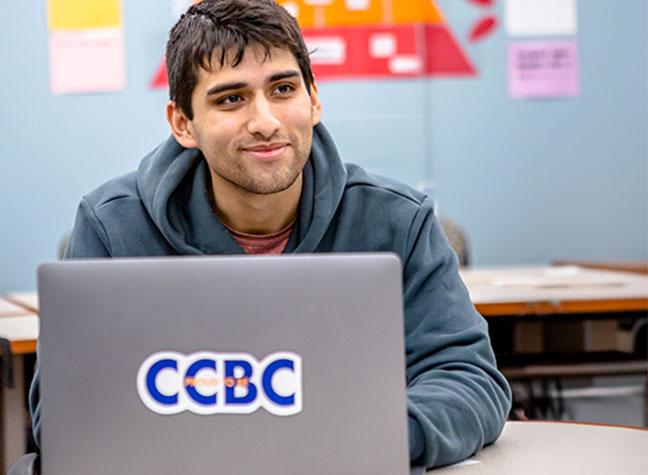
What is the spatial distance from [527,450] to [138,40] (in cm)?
268

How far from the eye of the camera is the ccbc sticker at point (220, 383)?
2.25ft

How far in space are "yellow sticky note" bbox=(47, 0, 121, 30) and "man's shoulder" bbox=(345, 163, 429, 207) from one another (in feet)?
7.16

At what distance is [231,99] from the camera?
122 centimetres

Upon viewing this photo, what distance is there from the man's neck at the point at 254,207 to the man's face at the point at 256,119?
0.05 metres

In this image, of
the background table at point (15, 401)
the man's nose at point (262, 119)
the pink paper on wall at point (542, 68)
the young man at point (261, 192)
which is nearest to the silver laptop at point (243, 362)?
the young man at point (261, 192)

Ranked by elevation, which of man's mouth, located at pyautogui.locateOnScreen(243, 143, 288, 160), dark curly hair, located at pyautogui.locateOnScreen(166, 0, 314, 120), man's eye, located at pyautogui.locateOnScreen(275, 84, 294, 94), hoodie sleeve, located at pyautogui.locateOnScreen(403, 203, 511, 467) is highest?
dark curly hair, located at pyautogui.locateOnScreen(166, 0, 314, 120)

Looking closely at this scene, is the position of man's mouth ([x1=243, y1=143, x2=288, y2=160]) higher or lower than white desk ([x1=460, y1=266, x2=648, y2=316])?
higher

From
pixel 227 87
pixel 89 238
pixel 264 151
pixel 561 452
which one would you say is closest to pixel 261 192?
pixel 264 151

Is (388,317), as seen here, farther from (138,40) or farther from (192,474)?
(138,40)

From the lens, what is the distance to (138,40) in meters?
3.22

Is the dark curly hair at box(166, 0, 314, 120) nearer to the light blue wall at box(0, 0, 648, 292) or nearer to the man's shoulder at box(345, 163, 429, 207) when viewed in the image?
the man's shoulder at box(345, 163, 429, 207)

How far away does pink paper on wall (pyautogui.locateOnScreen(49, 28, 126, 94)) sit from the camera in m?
3.18

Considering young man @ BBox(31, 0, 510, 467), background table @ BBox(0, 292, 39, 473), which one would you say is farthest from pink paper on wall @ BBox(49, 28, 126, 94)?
young man @ BBox(31, 0, 510, 467)

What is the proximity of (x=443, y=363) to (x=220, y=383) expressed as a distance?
17.6 inches
